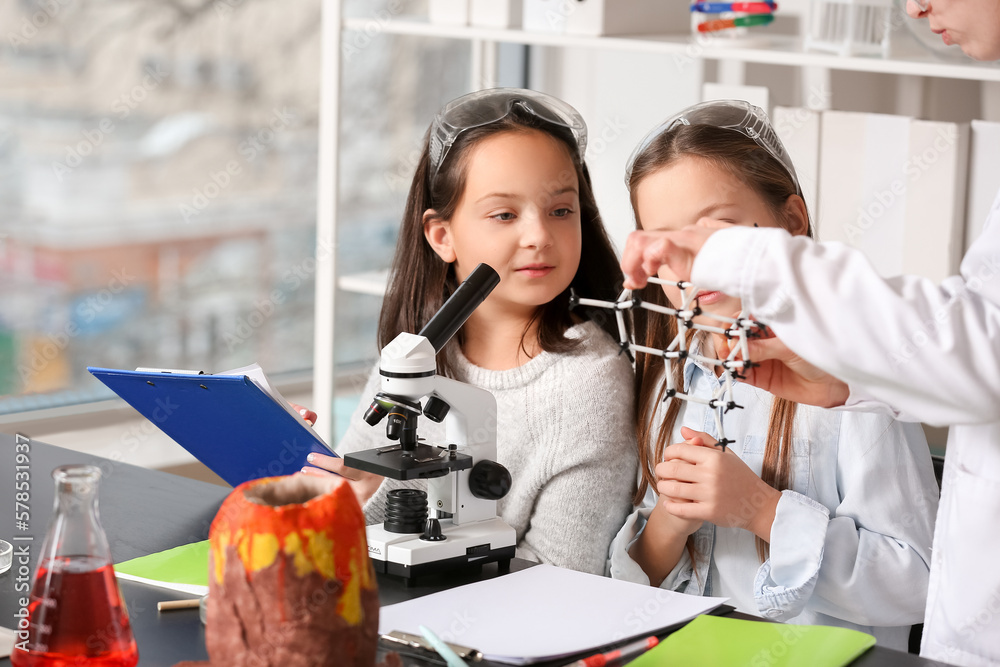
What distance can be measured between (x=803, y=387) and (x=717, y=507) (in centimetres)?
26

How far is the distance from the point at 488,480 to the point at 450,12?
5.26 feet

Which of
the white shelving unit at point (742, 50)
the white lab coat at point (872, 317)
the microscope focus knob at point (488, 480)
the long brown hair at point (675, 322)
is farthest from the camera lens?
the white shelving unit at point (742, 50)

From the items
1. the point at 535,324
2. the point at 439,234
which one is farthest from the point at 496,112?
the point at 535,324

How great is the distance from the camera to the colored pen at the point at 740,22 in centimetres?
215

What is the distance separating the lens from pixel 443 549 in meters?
1.17

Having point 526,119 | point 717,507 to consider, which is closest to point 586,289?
point 526,119

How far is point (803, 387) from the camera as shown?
45.1 inches

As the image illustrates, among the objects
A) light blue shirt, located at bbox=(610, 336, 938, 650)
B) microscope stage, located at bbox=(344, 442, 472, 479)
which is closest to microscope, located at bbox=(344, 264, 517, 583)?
microscope stage, located at bbox=(344, 442, 472, 479)

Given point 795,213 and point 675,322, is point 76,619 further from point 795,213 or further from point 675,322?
point 795,213

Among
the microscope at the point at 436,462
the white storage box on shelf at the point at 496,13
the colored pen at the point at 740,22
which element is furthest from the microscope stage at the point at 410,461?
the white storage box on shelf at the point at 496,13

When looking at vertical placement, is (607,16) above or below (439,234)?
above

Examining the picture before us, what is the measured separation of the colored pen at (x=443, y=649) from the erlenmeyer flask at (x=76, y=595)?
0.84ft

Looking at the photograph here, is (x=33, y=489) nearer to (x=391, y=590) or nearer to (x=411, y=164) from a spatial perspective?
(x=391, y=590)

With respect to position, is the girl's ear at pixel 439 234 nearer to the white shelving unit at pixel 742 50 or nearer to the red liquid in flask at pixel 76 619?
the white shelving unit at pixel 742 50
